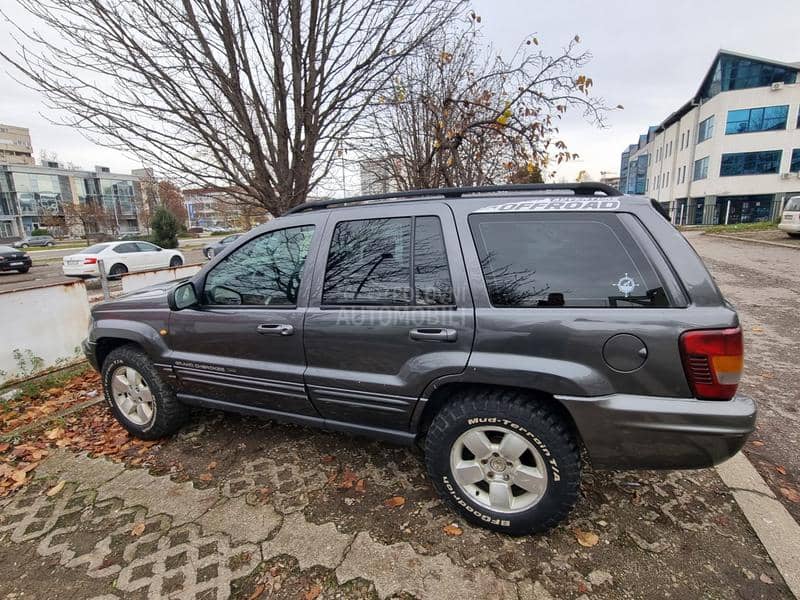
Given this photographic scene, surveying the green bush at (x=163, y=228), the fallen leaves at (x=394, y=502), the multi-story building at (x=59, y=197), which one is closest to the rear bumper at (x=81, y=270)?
the fallen leaves at (x=394, y=502)

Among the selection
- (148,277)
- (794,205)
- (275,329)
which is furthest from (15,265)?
(794,205)

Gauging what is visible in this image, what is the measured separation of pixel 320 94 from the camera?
479 cm

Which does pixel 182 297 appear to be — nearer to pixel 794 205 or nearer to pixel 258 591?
pixel 258 591

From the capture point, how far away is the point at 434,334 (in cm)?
219

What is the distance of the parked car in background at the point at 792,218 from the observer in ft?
52.1

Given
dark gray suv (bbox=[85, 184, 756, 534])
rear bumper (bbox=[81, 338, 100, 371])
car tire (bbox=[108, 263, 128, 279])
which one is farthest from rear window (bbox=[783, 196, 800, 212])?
car tire (bbox=[108, 263, 128, 279])

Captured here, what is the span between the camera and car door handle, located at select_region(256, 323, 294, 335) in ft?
8.38

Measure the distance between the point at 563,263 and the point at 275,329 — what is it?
1785mm

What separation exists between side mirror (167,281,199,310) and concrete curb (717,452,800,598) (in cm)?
374

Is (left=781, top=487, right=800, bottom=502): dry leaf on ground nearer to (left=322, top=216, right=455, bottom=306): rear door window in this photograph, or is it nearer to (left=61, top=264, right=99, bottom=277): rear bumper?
(left=322, top=216, right=455, bottom=306): rear door window

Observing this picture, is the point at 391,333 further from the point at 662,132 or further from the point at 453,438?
the point at 662,132

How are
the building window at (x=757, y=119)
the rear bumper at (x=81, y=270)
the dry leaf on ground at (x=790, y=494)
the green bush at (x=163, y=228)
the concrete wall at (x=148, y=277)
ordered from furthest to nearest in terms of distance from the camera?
1. the green bush at (x=163, y=228)
2. the building window at (x=757, y=119)
3. the rear bumper at (x=81, y=270)
4. the concrete wall at (x=148, y=277)
5. the dry leaf on ground at (x=790, y=494)

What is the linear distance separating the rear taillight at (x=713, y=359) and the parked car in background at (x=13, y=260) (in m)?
25.1

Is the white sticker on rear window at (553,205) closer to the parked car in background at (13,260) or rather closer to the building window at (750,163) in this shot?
the parked car in background at (13,260)
